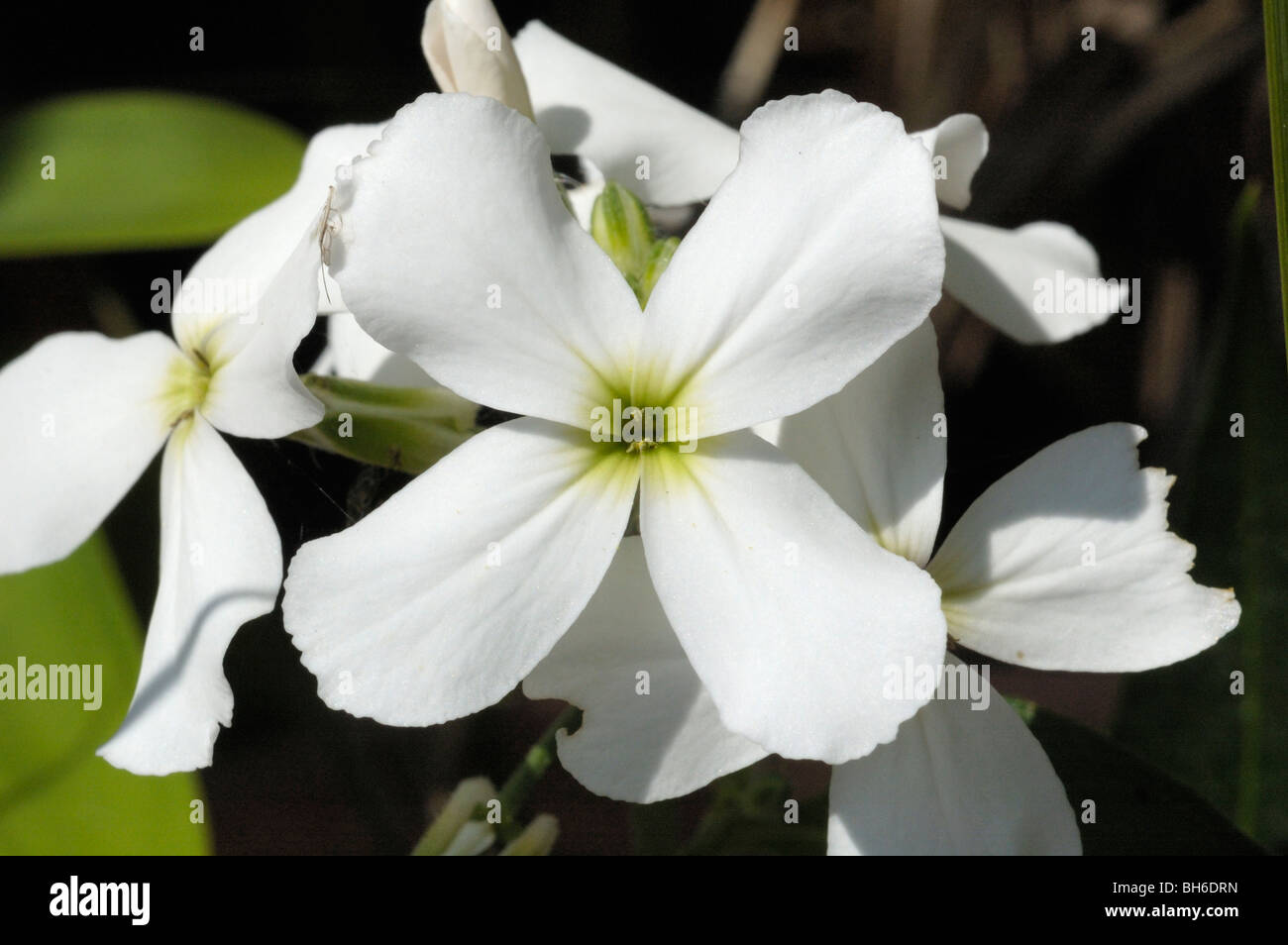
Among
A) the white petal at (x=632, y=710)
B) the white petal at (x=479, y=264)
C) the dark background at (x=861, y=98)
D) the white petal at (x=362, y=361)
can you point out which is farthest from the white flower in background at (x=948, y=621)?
the dark background at (x=861, y=98)

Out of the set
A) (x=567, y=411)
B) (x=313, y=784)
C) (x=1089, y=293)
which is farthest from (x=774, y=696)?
(x=313, y=784)

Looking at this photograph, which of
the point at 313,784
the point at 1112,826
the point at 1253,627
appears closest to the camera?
the point at 1112,826

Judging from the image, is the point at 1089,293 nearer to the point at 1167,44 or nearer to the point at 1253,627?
the point at 1253,627

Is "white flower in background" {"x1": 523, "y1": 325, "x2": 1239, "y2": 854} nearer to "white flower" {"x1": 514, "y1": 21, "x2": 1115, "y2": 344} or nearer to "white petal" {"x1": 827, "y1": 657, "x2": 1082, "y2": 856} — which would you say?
"white petal" {"x1": 827, "y1": 657, "x2": 1082, "y2": 856}

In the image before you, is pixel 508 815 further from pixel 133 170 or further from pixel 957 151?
pixel 133 170

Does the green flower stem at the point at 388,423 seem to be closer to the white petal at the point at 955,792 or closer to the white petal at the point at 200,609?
the white petal at the point at 200,609

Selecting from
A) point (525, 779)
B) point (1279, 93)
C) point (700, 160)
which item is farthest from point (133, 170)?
point (1279, 93)
